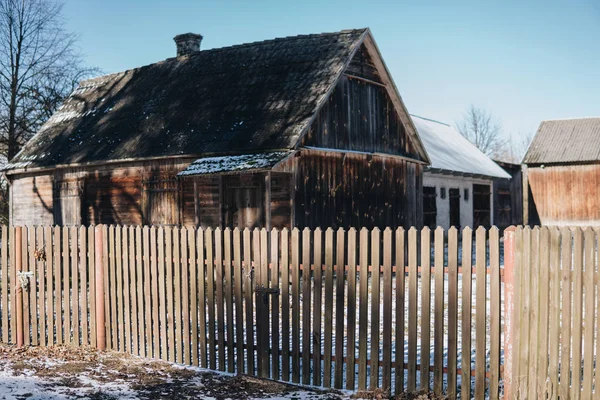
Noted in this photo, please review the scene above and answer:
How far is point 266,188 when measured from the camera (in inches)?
580

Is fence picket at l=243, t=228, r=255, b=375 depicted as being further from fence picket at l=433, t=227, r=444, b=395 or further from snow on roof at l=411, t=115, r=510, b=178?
snow on roof at l=411, t=115, r=510, b=178

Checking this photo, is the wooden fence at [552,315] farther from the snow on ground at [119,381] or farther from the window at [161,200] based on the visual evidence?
the window at [161,200]

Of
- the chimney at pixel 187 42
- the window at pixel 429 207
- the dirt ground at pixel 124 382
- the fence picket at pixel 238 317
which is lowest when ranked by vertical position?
the dirt ground at pixel 124 382

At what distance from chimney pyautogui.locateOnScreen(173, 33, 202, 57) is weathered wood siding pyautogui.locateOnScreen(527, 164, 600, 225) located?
70.7 feet

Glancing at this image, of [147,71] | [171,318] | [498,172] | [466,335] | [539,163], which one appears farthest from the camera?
[539,163]

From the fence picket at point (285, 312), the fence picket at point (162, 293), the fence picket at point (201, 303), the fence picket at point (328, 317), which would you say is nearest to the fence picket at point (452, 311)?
the fence picket at point (328, 317)

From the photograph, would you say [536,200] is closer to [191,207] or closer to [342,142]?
[342,142]

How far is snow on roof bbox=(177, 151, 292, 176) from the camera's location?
1375 cm

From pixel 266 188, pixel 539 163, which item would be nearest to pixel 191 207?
pixel 266 188

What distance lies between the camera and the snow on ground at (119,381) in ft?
20.5

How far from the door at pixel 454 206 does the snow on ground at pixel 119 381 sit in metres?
21.3

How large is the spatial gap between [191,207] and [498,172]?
1975 cm

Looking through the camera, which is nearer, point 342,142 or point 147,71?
point 342,142

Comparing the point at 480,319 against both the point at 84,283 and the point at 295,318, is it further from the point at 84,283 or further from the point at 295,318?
the point at 84,283
